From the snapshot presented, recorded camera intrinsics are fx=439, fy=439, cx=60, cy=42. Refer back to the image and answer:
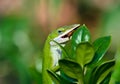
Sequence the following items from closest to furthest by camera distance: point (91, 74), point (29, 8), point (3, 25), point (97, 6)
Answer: point (91, 74), point (3, 25), point (29, 8), point (97, 6)

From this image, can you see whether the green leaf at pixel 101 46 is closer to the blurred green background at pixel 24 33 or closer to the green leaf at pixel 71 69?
the green leaf at pixel 71 69

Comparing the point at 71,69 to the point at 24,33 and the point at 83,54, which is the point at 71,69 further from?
the point at 24,33

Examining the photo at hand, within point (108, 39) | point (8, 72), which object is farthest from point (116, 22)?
point (108, 39)

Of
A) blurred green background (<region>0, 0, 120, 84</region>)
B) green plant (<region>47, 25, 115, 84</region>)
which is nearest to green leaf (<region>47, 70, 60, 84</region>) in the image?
green plant (<region>47, 25, 115, 84</region>)

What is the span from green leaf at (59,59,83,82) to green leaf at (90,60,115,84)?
0.02 meters

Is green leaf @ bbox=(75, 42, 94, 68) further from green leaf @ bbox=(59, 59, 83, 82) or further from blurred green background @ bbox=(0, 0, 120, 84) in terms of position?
blurred green background @ bbox=(0, 0, 120, 84)

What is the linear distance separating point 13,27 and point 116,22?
655mm

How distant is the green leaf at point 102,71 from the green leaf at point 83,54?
0.03 metres

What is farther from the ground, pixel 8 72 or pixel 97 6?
pixel 97 6

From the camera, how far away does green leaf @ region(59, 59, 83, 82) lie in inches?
30.6

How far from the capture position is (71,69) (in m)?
0.79

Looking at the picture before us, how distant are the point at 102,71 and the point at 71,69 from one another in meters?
0.06

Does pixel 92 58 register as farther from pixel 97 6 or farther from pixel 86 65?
pixel 97 6

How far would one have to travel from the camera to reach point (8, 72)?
2.59 meters
